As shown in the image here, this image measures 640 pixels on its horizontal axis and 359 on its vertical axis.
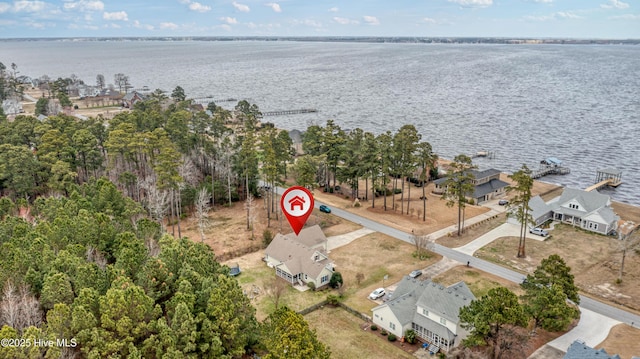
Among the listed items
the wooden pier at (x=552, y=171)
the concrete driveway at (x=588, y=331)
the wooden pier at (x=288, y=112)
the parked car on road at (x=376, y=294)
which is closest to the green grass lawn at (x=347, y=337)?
the parked car on road at (x=376, y=294)

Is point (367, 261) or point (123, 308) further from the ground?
point (123, 308)

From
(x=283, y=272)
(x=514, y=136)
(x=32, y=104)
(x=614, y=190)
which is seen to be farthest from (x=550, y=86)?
(x=32, y=104)

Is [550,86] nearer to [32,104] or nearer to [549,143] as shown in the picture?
[549,143]

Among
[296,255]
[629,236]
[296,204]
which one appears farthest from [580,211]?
[296,204]

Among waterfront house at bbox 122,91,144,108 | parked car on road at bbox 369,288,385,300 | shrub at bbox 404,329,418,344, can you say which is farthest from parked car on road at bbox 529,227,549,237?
waterfront house at bbox 122,91,144,108

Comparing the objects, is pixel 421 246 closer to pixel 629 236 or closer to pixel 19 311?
pixel 629 236

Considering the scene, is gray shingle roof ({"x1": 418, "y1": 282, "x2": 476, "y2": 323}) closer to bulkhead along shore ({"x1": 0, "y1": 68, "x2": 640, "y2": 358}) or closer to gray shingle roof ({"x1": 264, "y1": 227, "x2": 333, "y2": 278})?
bulkhead along shore ({"x1": 0, "y1": 68, "x2": 640, "y2": 358})

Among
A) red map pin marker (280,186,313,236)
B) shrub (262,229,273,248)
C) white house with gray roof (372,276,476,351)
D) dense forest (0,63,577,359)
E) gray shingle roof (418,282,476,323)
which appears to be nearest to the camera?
dense forest (0,63,577,359)
